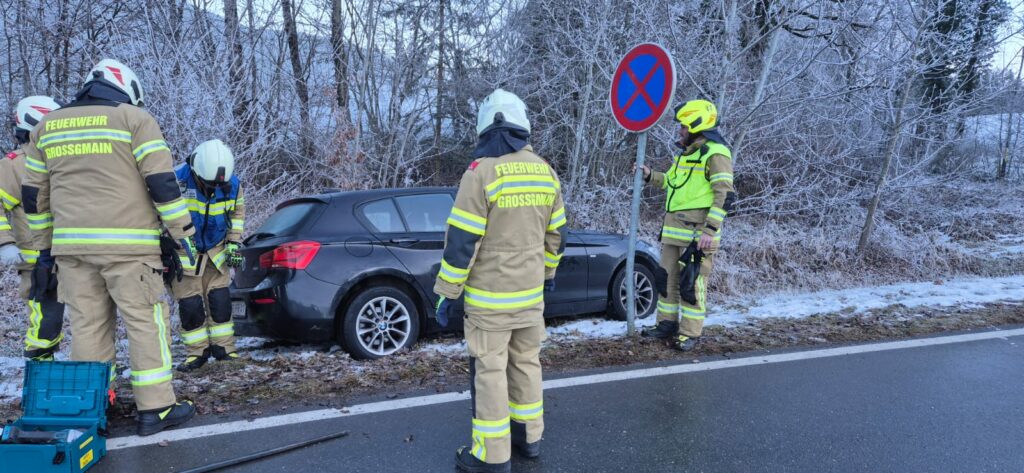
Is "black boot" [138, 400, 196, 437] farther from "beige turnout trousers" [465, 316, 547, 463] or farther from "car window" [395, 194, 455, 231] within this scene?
"car window" [395, 194, 455, 231]

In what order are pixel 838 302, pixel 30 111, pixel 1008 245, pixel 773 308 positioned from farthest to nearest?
pixel 1008 245
pixel 838 302
pixel 773 308
pixel 30 111

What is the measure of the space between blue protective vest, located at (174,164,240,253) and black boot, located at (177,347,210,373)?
0.80 metres

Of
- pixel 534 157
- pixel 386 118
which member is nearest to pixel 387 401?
pixel 534 157

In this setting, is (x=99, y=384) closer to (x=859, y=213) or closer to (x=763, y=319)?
(x=763, y=319)

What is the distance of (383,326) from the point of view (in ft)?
15.5

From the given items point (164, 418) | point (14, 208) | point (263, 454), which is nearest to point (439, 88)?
point (14, 208)

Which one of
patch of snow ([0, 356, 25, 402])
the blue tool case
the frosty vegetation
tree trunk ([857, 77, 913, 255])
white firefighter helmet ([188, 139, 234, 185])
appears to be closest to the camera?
the blue tool case

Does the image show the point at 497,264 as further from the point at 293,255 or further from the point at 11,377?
the point at 11,377

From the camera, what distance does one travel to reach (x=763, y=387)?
4.07 meters

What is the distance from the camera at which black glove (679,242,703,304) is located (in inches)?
189

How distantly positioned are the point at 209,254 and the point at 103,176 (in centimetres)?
146

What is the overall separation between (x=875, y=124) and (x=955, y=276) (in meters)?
3.36

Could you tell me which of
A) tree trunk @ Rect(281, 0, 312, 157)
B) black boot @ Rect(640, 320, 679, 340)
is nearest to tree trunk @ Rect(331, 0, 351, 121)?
tree trunk @ Rect(281, 0, 312, 157)

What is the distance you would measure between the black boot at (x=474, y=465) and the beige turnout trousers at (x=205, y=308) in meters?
2.53
